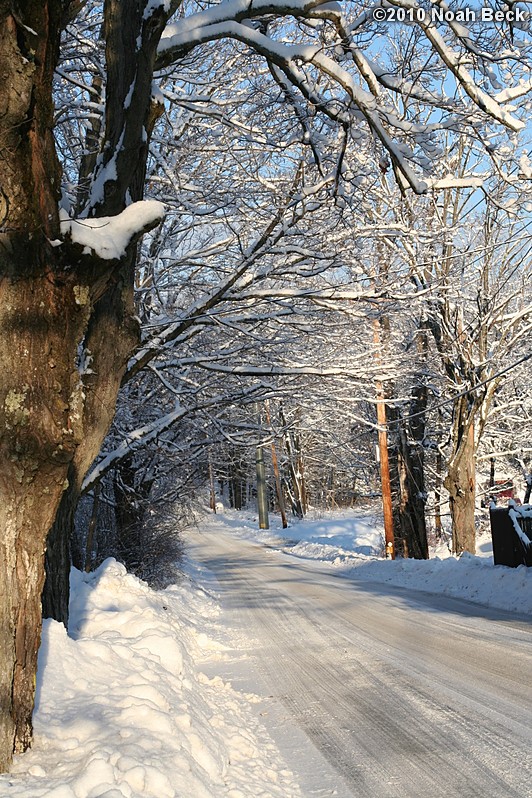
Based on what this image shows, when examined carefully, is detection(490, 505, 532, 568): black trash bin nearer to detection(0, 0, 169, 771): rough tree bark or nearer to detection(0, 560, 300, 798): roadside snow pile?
detection(0, 560, 300, 798): roadside snow pile

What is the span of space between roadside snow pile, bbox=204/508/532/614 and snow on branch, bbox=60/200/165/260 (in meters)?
8.62

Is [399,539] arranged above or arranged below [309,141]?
below

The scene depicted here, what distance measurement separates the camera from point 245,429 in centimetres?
1267

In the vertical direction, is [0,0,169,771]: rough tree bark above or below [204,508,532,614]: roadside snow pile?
above

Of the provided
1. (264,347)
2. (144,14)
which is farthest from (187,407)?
(144,14)

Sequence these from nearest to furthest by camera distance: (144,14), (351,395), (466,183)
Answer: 1. (144,14)
2. (466,183)
3. (351,395)

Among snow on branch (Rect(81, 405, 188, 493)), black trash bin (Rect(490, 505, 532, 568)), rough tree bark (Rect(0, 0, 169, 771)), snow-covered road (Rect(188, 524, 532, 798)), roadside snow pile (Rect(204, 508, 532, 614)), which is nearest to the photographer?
rough tree bark (Rect(0, 0, 169, 771))

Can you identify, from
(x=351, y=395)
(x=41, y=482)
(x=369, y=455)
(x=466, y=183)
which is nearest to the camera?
(x=41, y=482)

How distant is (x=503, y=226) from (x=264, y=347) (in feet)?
27.8

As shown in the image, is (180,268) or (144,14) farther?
(180,268)

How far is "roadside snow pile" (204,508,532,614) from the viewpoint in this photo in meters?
11.5

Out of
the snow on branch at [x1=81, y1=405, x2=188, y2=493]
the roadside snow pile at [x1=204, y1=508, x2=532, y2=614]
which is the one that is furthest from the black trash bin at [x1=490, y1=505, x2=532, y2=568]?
the snow on branch at [x1=81, y1=405, x2=188, y2=493]

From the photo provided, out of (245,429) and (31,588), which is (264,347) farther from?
(31,588)

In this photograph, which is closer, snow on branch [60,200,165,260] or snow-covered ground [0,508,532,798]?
snow-covered ground [0,508,532,798]
